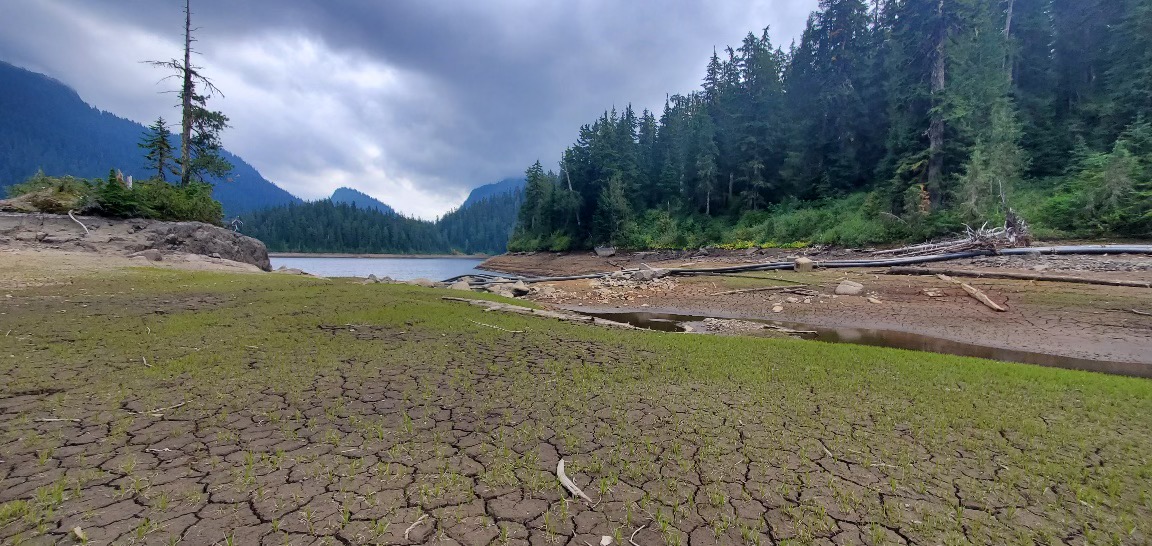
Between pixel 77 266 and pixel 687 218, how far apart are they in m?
55.5

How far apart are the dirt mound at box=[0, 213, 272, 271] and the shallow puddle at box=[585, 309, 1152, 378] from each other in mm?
24254

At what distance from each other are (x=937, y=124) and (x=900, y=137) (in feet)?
15.1

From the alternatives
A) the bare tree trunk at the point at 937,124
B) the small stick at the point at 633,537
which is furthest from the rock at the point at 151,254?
the bare tree trunk at the point at 937,124

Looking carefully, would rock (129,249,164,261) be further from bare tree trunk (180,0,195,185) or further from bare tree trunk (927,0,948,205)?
bare tree trunk (927,0,948,205)

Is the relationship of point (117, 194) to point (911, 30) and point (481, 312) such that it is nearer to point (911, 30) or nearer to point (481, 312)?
point (481, 312)

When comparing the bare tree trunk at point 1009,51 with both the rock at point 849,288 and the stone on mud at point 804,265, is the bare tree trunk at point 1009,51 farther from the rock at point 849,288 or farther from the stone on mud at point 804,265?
the rock at point 849,288

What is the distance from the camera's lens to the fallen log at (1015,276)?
15.4 meters

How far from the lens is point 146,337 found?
8930 mm

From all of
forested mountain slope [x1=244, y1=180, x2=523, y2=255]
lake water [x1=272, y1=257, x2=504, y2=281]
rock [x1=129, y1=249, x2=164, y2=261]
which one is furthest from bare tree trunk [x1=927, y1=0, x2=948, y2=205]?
forested mountain slope [x1=244, y1=180, x2=523, y2=255]

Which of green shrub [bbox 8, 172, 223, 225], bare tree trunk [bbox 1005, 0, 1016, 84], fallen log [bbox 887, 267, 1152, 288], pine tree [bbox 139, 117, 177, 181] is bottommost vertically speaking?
fallen log [bbox 887, 267, 1152, 288]

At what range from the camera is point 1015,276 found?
1811 cm

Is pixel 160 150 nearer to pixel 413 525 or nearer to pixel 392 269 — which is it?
pixel 413 525

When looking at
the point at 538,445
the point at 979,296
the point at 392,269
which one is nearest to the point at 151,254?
the point at 538,445

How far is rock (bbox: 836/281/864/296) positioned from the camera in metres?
20.6
